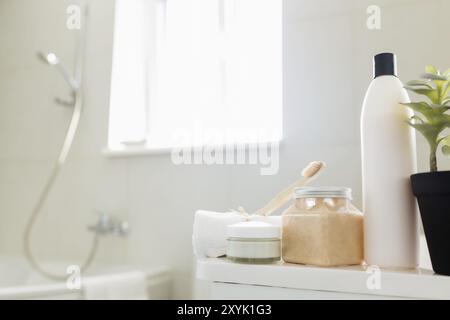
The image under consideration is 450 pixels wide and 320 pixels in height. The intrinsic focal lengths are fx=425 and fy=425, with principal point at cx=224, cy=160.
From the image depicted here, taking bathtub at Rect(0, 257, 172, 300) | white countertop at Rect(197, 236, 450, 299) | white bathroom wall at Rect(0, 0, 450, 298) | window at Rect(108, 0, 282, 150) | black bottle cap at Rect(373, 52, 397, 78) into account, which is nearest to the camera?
white countertop at Rect(197, 236, 450, 299)

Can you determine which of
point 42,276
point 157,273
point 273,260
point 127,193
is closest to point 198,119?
point 127,193

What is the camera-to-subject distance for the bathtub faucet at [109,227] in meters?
1.41

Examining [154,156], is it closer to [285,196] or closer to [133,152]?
[133,152]

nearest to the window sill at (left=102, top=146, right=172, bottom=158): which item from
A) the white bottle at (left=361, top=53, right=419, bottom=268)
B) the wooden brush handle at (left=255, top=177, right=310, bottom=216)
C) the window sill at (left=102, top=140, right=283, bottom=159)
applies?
the window sill at (left=102, top=140, right=283, bottom=159)

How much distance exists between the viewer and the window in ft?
4.28

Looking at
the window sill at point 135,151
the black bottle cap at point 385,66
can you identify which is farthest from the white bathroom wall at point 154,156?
the black bottle cap at point 385,66

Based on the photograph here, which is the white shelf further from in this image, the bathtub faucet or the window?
the bathtub faucet

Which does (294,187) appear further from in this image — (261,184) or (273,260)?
(261,184)

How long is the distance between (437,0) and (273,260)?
34.8 inches

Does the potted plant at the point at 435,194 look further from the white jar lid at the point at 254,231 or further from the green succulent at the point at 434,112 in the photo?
the white jar lid at the point at 254,231

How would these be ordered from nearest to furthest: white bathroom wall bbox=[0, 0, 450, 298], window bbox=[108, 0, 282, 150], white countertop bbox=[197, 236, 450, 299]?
white countertop bbox=[197, 236, 450, 299], white bathroom wall bbox=[0, 0, 450, 298], window bbox=[108, 0, 282, 150]

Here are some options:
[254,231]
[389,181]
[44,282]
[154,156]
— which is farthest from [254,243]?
[44,282]

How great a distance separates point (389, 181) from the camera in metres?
0.50

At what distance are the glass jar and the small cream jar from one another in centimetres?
2
